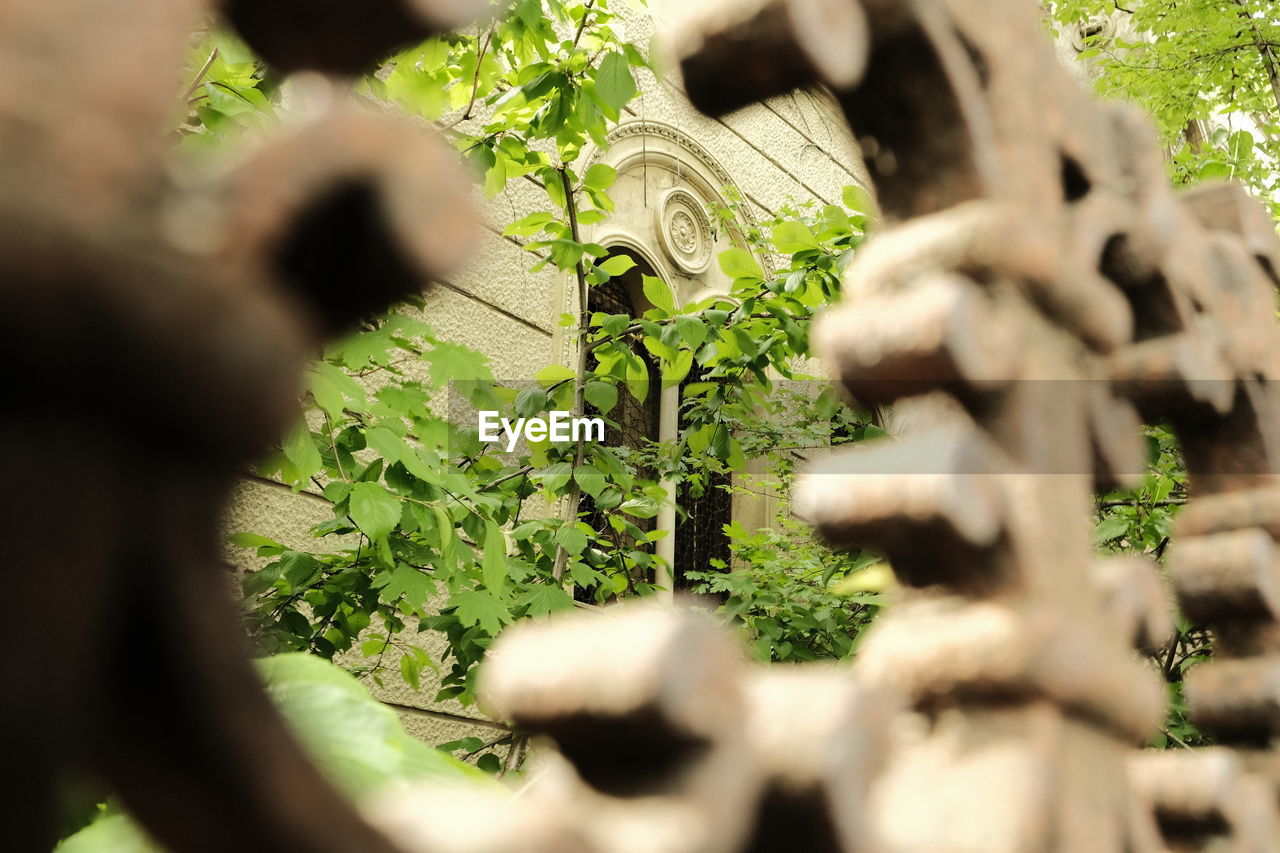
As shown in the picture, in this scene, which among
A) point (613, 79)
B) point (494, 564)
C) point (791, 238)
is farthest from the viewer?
point (791, 238)

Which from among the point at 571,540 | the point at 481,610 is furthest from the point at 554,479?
the point at 481,610

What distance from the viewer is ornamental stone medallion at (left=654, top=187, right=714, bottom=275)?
15.2 ft

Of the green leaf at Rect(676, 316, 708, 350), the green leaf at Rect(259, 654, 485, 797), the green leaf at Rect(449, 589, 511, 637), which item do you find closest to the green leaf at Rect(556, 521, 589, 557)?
the green leaf at Rect(449, 589, 511, 637)

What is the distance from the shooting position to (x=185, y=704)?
200 millimetres

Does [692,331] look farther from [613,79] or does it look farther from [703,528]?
[703,528]

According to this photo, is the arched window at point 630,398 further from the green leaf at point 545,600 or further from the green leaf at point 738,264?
the green leaf at point 545,600

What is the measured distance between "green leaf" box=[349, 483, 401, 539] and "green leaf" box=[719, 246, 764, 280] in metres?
0.85

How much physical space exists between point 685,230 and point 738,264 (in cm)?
252

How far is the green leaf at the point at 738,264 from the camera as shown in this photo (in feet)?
7.52

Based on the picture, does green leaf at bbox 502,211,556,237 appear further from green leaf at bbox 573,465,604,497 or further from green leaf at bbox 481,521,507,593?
green leaf at bbox 481,521,507,593

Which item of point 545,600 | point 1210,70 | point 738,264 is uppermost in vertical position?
point 1210,70

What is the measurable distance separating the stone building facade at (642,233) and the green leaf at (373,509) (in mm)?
868

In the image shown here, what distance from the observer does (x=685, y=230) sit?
15.7ft

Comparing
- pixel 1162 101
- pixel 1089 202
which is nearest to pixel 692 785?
pixel 1089 202
